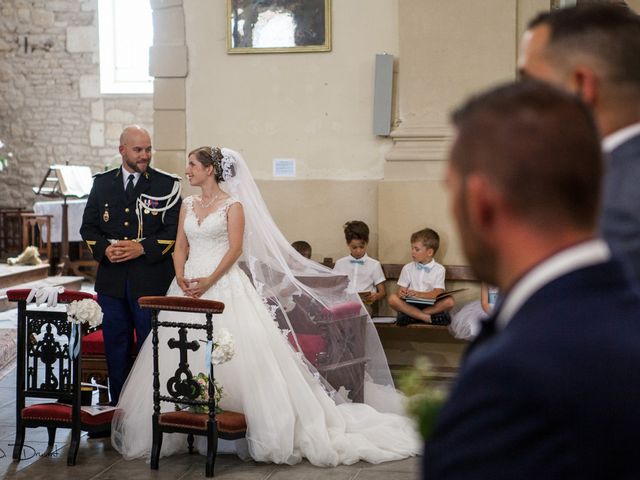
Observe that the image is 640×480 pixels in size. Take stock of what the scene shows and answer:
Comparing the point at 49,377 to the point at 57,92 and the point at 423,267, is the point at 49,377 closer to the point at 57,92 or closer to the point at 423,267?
the point at 423,267

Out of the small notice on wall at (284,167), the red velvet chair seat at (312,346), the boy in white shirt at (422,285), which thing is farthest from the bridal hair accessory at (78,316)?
the small notice on wall at (284,167)

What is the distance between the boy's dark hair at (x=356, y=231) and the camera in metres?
7.10

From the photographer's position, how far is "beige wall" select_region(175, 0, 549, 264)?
7.27 m

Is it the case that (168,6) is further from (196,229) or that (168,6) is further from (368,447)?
(368,447)

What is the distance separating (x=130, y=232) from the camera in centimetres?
599

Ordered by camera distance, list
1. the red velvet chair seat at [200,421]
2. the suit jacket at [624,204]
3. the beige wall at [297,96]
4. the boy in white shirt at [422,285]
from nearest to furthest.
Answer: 1. the suit jacket at [624,204]
2. the red velvet chair seat at [200,421]
3. the boy in white shirt at [422,285]
4. the beige wall at [297,96]

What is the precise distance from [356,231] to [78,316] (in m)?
2.50

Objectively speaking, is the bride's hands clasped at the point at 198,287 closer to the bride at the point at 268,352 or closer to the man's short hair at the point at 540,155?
the bride at the point at 268,352

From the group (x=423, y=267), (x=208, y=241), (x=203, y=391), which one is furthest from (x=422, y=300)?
(x=203, y=391)

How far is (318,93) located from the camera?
7676 mm

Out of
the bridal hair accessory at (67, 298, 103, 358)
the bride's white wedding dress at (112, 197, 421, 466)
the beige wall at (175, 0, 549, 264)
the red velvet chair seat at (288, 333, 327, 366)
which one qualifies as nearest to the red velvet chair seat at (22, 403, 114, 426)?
the bride's white wedding dress at (112, 197, 421, 466)

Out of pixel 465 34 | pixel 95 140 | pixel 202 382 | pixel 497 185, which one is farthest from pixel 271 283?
pixel 95 140

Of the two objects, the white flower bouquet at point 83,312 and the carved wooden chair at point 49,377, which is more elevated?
the white flower bouquet at point 83,312

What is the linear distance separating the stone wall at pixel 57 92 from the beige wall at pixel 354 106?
8.64 meters
